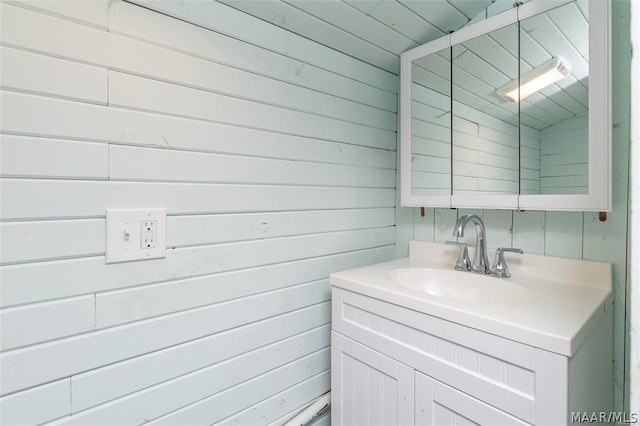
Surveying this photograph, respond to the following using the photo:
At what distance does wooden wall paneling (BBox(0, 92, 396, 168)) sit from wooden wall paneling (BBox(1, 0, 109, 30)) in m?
0.21

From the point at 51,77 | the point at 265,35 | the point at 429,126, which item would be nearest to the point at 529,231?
the point at 429,126

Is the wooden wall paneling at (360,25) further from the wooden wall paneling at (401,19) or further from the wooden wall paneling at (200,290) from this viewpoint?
the wooden wall paneling at (200,290)

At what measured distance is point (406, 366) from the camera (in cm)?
99

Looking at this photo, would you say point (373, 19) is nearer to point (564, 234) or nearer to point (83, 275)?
point (564, 234)

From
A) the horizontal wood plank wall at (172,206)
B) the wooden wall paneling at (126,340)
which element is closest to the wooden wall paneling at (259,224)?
the horizontal wood plank wall at (172,206)

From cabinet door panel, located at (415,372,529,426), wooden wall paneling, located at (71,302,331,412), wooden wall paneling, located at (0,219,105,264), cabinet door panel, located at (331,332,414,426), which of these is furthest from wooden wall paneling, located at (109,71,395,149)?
cabinet door panel, located at (415,372,529,426)

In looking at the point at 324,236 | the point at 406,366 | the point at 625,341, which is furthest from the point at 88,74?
the point at 625,341

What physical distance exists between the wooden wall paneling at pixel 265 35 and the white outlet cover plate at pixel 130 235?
0.57 m

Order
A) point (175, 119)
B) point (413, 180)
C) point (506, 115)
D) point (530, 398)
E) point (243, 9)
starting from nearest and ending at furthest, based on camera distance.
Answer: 1. point (530, 398)
2. point (175, 119)
3. point (243, 9)
4. point (506, 115)
5. point (413, 180)

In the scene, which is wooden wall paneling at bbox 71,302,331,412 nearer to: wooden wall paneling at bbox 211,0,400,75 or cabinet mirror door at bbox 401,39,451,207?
cabinet mirror door at bbox 401,39,451,207

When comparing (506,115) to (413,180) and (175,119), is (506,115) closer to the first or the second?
(413,180)

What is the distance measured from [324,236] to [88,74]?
92cm

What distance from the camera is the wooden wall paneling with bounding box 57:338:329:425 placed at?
88 centimetres

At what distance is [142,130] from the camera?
91cm
